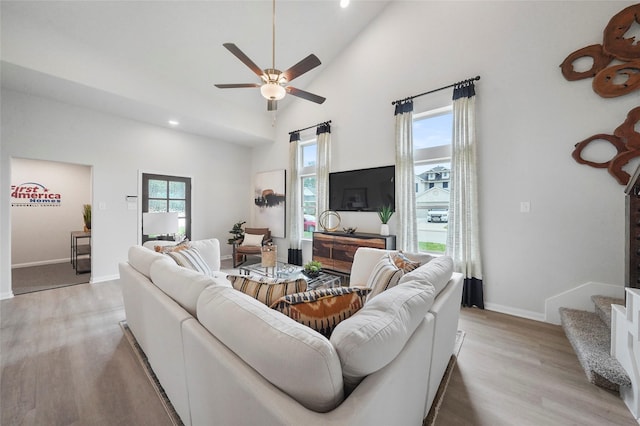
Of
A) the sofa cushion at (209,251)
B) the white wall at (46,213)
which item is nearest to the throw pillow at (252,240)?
the sofa cushion at (209,251)

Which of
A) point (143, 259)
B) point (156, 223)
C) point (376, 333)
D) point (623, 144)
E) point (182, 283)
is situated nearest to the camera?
point (376, 333)

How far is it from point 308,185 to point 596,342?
14.4 feet

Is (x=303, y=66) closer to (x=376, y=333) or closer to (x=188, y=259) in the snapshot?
(x=188, y=259)

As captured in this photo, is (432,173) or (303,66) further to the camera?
(432,173)

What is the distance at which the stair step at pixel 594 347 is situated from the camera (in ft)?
5.44

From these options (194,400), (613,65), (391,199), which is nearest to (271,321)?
(194,400)

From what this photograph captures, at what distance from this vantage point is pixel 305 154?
5.31 meters

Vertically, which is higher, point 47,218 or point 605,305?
point 47,218

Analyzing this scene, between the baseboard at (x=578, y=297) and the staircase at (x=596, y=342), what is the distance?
3.7 inches

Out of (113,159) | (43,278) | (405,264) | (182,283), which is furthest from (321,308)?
(43,278)

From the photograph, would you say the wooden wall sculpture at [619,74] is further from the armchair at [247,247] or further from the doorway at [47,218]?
the doorway at [47,218]

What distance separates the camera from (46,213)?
5.23 metres

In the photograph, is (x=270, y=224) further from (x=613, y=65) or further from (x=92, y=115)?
(x=613, y=65)

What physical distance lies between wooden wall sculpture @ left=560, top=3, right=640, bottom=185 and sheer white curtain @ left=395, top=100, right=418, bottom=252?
1.80 metres
